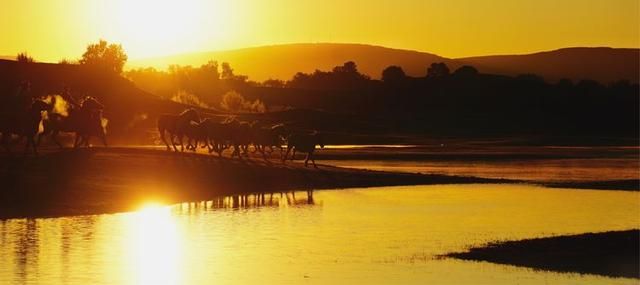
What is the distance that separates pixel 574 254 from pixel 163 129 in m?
32.4

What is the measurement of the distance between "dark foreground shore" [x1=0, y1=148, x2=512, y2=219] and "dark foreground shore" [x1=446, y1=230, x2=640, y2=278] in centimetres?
1343

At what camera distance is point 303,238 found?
107 feet

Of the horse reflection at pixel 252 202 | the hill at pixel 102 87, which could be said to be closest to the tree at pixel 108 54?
the hill at pixel 102 87

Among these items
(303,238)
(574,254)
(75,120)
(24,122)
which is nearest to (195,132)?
(75,120)

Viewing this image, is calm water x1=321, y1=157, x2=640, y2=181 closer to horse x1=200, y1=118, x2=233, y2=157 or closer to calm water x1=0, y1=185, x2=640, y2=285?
horse x1=200, y1=118, x2=233, y2=157

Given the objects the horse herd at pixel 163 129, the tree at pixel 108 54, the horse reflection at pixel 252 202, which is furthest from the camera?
the tree at pixel 108 54

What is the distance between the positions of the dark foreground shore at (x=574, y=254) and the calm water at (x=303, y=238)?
0.74m

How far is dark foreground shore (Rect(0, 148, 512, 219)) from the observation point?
3910 cm

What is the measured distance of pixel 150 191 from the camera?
4428cm

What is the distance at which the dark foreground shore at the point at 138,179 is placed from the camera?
39.1m

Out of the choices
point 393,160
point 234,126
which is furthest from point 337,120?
point 234,126

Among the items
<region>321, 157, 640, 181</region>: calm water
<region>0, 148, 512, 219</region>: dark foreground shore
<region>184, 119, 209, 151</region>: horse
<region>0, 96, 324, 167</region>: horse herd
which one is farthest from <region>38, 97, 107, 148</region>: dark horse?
<region>321, 157, 640, 181</region>: calm water

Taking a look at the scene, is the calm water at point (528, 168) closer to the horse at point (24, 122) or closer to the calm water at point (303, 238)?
the calm water at point (303, 238)

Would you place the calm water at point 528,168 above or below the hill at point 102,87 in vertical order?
below
